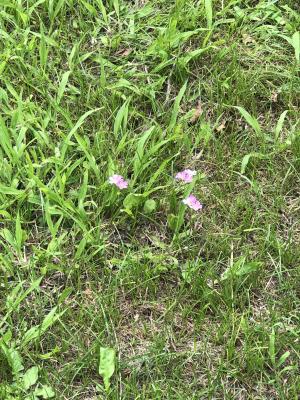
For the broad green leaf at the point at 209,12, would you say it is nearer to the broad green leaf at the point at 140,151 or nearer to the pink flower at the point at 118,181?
the broad green leaf at the point at 140,151

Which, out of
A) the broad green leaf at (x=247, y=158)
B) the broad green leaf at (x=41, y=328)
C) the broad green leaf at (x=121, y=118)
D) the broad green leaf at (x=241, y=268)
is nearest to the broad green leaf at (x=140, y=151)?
the broad green leaf at (x=121, y=118)

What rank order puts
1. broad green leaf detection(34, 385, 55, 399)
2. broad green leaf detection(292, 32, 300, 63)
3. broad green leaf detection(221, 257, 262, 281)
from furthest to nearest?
1. broad green leaf detection(292, 32, 300, 63)
2. broad green leaf detection(221, 257, 262, 281)
3. broad green leaf detection(34, 385, 55, 399)

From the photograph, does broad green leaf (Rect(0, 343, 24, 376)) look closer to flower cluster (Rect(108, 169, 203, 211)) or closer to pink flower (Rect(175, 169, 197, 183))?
flower cluster (Rect(108, 169, 203, 211))

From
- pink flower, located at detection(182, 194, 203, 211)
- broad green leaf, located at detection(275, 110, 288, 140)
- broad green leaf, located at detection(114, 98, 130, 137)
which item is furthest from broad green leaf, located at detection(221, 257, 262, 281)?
broad green leaf, located at detection(114, 98, 130, 137)

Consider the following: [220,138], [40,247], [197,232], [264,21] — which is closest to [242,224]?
[197,232]

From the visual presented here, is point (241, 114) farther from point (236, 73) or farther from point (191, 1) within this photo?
point (191, 1)
